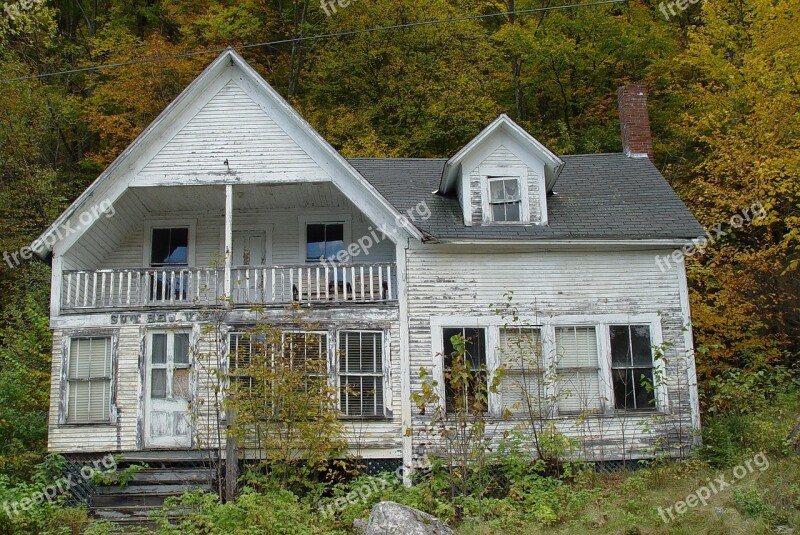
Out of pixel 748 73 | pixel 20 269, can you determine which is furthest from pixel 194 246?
pixel 748 73

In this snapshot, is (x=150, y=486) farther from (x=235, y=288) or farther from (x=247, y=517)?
(x=235, y=288)

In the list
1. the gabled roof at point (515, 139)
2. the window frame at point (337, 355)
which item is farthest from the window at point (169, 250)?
the gabled roof at point (515, 139)

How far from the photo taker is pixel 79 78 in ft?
98.6

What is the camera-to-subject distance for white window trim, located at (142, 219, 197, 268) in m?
18.0

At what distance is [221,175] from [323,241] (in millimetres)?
3076

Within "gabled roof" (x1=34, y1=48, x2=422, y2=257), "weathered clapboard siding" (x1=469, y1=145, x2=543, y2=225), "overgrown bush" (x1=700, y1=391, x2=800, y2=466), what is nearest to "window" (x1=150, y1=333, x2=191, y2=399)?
"gabled roof" (x1=34, y1=48, x2=422, y2=257)

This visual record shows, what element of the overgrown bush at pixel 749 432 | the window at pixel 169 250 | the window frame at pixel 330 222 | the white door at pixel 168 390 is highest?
the window frame at pixel 330 222

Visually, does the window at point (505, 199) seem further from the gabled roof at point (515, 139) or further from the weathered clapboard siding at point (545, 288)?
the weathered clapboard siding at point (545, 288)

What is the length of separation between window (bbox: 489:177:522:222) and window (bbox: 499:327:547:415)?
2.49 meters

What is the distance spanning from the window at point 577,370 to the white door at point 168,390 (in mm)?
7480

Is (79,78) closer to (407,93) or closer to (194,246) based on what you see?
(407,93)

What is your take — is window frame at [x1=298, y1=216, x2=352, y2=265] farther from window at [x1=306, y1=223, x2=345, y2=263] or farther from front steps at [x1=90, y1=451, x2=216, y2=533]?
front steps at [x1=90, y1=451, x2=216, y2=533]

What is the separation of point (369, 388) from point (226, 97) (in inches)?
270

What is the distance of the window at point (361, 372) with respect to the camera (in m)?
15.5
